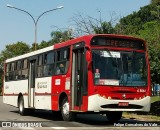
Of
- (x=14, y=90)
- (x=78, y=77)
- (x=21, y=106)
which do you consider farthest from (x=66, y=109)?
(x=14, y=90)

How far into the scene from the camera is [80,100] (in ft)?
51.3

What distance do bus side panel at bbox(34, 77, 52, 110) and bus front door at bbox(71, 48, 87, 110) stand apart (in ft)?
8.19

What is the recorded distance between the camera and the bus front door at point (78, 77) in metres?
15.4

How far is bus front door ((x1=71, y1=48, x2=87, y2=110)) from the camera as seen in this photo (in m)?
15.4

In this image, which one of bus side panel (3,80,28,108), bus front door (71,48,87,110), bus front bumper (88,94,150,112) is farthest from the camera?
bus side panel (3,80,28,108)

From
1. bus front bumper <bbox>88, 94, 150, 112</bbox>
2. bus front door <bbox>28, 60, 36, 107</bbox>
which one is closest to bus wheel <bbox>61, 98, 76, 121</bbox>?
bus front bumper <bbox>88, 94, 150, 112</bbox>

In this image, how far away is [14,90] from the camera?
77.1 ft

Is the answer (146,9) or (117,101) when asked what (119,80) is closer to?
(117,101)

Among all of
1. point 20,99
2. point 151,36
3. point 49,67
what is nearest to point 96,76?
point 49,67

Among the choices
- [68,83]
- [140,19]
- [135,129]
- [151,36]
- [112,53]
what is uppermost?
[140,19]

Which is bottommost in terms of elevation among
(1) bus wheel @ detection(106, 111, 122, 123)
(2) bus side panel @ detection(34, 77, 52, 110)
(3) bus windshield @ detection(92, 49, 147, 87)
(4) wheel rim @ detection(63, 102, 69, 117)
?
(1) bus wheel @ detection(106, 111, 122, 123)

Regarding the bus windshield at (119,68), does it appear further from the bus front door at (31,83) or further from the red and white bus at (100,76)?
the bus front door at (31,83)

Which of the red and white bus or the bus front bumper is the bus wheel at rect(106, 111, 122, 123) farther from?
the bus front bumper

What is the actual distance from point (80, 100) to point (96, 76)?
1.22 m
